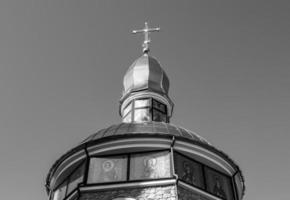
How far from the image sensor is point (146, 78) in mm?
22422

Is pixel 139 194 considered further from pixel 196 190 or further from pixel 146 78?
pixel 146 78

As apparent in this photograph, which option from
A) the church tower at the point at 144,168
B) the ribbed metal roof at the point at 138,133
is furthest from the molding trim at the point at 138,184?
the ribbed metal roof at the point at 138,133

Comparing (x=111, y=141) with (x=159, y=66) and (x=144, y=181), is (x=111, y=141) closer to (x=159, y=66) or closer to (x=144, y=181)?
(x=144, y=181)

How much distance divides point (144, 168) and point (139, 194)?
3.27 feet

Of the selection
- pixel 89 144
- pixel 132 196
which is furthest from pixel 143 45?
pixel 132 196

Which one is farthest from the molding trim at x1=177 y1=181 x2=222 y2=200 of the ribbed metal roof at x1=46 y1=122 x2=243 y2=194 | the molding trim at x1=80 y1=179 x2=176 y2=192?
the ribbed metal roof at x1=46 y1=122 x2=243 y2=194

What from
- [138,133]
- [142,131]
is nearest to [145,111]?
[142,131]

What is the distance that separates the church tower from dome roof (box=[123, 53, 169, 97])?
19.9 ft

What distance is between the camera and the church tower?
13.6 metres

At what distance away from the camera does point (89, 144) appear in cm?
1489

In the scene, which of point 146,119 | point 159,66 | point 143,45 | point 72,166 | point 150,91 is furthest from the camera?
point 143,45

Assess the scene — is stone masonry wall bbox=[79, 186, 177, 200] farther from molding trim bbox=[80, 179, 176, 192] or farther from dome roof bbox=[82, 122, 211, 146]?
dome roof bbox=[82, 122, 211, 146]

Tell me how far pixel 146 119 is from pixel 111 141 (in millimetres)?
5904

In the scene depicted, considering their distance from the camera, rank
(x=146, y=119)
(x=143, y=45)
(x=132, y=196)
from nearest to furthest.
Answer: (x=132, y=196)
(x=146, y=119)
(x=143, y=45)
